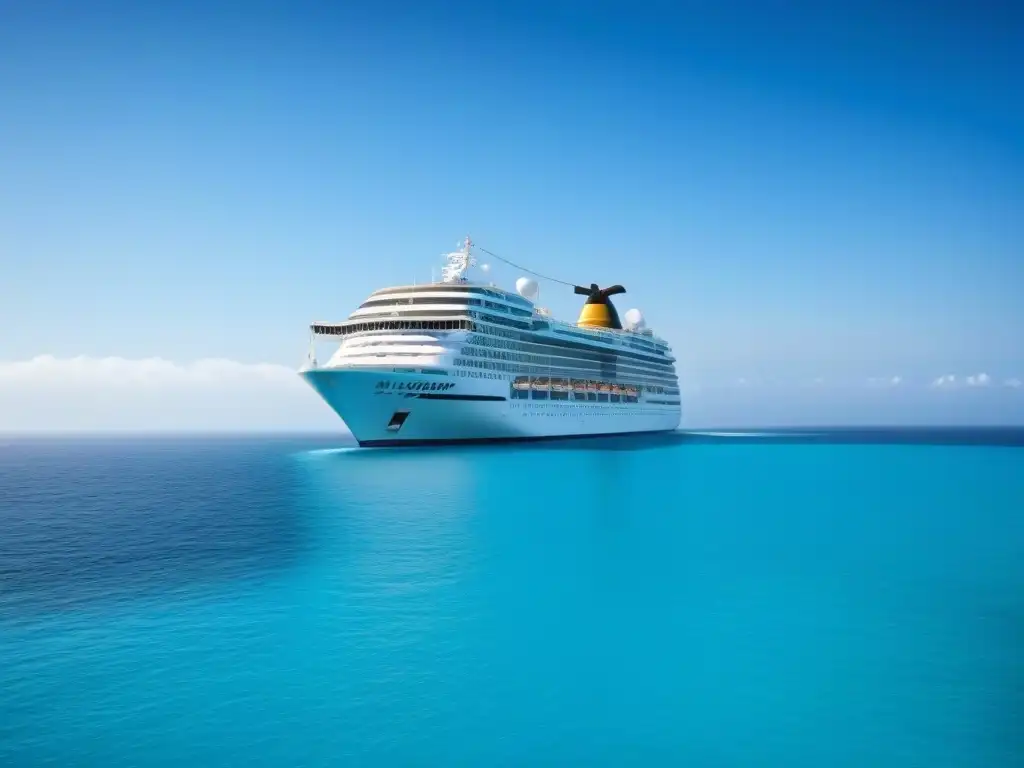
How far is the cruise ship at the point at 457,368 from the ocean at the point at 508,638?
2579 cm

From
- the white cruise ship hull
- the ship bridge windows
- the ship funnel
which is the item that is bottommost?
the white cruise ship hull

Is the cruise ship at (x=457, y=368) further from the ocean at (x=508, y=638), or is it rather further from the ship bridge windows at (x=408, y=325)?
the ocean at (x=508, y=638)

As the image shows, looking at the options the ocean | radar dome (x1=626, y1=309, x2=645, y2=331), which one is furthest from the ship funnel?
the ocean

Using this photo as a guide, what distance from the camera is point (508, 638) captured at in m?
14.1

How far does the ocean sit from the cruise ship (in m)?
25.8

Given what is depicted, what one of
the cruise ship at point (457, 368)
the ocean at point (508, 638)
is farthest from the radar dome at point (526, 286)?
the ocean at point (508, 638)

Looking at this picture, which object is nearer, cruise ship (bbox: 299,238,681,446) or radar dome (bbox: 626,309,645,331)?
cruise ship (bbox: 299,238,681,446)

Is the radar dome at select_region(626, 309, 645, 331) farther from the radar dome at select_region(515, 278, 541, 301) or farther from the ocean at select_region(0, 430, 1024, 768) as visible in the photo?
the ocean at select_region(0, 430, 1024, 768)

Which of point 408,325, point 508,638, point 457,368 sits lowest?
point 508,638

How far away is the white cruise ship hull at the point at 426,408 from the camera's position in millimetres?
54719

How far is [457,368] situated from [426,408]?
465 centimetres

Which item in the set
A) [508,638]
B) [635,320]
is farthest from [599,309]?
[508,638]

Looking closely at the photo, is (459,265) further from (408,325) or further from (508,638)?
(508,638)

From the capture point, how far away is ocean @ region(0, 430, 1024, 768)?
9.89m
